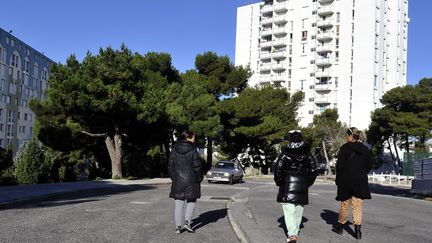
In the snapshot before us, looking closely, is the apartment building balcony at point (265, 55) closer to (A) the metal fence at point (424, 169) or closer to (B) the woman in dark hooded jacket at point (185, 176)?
(A) the metal fence at point (424, 169)

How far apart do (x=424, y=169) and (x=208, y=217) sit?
1741 centimetres

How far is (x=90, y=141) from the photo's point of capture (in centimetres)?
3431

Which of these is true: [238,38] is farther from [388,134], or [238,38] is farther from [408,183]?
[408,183]

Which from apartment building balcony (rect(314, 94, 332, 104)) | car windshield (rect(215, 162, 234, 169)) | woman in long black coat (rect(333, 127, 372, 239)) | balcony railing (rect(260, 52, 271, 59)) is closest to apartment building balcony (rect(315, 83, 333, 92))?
apartment building balcony (rect(314, 94, 332, 104))


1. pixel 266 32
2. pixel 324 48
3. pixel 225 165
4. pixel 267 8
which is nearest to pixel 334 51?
pixel 324 48

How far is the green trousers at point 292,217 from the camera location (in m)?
7.45

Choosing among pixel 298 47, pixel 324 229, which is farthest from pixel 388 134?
pixel 324 229

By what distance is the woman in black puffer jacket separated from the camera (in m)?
7.53

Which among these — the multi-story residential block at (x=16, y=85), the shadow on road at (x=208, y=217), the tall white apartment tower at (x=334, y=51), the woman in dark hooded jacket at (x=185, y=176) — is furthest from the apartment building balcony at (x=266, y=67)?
the woman in dark hooded jacket at (x=185, y=176)

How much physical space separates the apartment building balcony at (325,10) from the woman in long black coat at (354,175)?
8191cm

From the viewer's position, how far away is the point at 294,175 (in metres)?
7.62

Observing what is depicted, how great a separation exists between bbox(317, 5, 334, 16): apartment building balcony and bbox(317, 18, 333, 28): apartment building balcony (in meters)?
1.04

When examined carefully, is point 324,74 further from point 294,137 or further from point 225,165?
point 294,137

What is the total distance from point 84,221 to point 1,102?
254 ft
